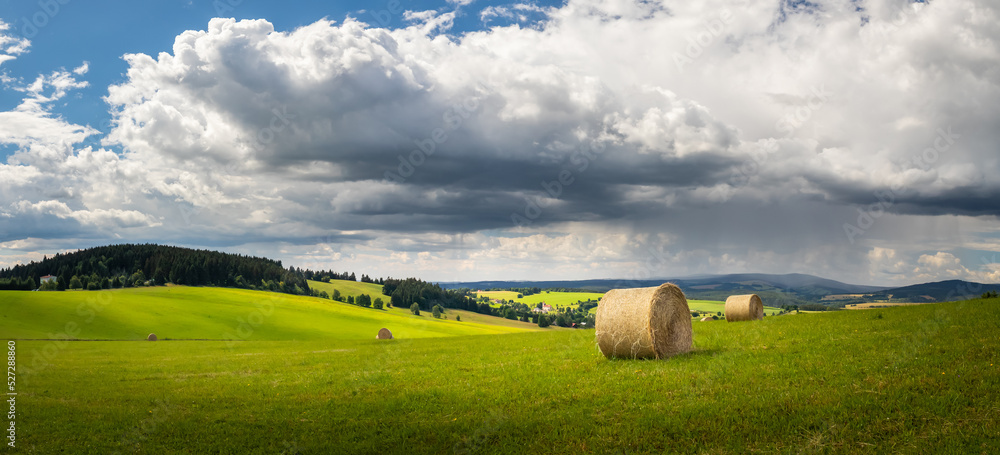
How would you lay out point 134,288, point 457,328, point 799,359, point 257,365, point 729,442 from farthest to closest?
point 134,288 → point 457,328 → point 257,365 → point 799,359 → point 729,442

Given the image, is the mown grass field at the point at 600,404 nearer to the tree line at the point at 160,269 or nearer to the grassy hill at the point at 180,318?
the grassy hill at the point at 180,318

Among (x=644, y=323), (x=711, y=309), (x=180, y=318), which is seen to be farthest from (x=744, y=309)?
(x=180, y=318)

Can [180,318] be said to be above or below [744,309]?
below

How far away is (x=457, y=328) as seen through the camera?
9919 cm

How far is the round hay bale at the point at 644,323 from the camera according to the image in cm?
1628

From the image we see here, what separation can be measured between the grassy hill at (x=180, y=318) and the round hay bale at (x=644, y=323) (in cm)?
5417

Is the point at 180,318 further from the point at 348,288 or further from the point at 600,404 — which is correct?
the point at 348,288

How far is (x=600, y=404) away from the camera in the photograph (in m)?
11.2

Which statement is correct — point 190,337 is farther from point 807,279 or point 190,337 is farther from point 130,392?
point 807,279

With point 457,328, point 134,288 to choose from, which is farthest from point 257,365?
point 134,288

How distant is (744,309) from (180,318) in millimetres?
77040

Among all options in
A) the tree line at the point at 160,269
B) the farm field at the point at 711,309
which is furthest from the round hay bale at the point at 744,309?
the tree line at the point at 160,269

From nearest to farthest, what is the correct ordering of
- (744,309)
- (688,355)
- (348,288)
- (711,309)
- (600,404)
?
(600,404) → (688,355) → (744,309) → (711,309) → (348,288)

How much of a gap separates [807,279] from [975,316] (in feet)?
682
